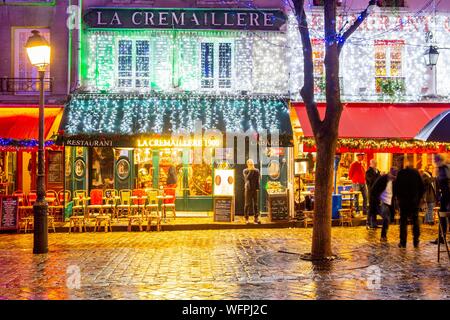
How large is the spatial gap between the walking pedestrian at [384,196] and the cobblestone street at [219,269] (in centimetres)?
45

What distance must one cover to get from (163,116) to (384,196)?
280 inches

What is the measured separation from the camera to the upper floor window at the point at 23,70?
1850 centimetres

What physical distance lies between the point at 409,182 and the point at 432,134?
1401 mm

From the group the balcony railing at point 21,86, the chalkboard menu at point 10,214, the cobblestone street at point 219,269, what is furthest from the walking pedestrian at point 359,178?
the chalkboard menu at point 10,214

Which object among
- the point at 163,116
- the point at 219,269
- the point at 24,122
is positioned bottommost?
the point at 219,269

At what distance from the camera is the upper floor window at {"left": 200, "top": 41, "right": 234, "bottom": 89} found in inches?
749

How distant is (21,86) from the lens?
728 inches

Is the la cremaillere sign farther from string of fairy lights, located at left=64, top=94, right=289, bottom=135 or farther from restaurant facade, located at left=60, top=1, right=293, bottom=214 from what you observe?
string of fairy lights, located at left=64, top=94, right=289, bottom=135

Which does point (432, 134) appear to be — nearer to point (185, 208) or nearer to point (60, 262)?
point (60, 262)

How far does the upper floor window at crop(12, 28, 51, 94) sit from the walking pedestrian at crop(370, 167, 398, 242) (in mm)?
10649

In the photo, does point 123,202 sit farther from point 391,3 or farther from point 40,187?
point 391,3

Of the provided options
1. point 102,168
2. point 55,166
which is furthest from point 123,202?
point 55,166

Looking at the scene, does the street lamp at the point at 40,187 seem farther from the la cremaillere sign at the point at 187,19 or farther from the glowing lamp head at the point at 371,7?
the glowing lamp head at the point at 371,7

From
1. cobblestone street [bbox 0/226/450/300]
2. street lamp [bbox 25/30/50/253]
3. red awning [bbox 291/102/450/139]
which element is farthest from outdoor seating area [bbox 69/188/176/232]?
red awning [bbox 291/102/450/139]
